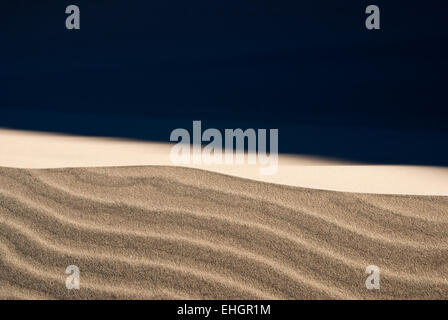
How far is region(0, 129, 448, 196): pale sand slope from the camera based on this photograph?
212cm

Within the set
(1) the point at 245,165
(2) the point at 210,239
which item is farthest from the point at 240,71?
(2) the point at 210,239

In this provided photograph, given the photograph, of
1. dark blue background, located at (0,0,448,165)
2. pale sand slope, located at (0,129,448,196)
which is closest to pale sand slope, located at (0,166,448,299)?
pale sand slope, located at (0,129,448,196)

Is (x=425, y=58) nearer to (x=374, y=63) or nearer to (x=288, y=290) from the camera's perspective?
(x=374, y=63)

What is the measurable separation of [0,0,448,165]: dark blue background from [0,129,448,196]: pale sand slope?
120 mm

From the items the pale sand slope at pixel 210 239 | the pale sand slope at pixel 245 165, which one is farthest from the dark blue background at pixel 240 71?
the pale sand slope at pixel 210 239

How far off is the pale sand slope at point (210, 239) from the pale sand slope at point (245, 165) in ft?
0.21

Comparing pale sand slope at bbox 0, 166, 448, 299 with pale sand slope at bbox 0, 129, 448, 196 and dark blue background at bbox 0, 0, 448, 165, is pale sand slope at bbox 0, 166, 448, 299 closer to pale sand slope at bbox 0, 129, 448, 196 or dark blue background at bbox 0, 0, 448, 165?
pale sand slope at bbox 0, 129, 448, 196

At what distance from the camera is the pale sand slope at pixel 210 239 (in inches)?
68.7

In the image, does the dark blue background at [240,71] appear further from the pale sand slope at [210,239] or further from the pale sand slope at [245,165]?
the pale sand slope at [210,239]

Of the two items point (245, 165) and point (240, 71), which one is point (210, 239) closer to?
point (245, 165)

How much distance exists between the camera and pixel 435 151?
2.38 m
